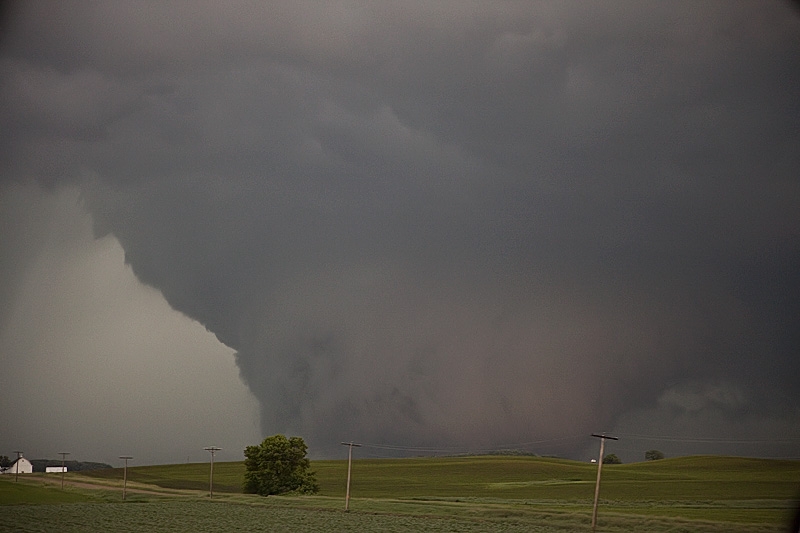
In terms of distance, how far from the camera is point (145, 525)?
89.5 ft

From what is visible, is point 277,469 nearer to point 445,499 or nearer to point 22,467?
point 445,499

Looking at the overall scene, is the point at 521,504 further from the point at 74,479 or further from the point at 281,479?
the point at 74,479

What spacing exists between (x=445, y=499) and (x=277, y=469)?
11.6 m

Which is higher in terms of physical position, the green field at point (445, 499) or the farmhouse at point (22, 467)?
the green field at point (445, 499)

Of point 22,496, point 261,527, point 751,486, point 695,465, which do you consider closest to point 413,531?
point 261,527

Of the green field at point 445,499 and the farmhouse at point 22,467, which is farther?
A: the farmhouse at point 22,467

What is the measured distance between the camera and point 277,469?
50.5 m

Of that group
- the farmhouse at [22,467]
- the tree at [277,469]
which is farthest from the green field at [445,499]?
the farmhouse at [22,467]

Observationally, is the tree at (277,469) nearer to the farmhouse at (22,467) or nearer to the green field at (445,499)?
the green field at (445,499)

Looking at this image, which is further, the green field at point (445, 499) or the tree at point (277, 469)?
the tree at point (277, 469)

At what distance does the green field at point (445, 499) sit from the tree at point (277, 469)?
2.35 metres

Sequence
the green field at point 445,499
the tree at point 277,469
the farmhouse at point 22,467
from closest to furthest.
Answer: the green field at point 445,499 → the tree at point 277,469 → the farmhouse at point 22,467

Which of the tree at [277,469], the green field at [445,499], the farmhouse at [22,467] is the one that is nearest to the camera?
A: the green field at [445,499]

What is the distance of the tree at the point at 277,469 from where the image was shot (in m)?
50.2
